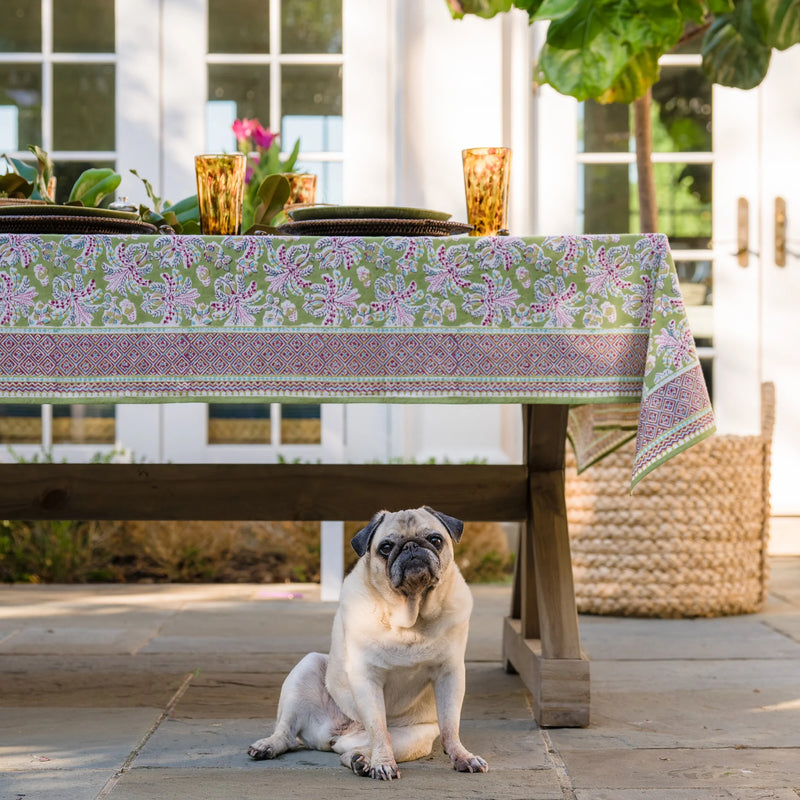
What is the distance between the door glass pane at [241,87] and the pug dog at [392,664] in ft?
9.53

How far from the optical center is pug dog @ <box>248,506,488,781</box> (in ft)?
6.72

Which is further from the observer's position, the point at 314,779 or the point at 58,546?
the point at 58,546

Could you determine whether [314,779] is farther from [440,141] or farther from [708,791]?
[440,141]

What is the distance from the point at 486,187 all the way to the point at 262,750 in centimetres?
120

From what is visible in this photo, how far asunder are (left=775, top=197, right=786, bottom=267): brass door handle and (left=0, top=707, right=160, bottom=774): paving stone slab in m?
3.15

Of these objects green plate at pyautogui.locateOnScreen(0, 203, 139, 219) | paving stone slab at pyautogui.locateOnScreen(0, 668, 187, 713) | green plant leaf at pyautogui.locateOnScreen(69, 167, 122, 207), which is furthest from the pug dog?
green plant leaf at pyautogui.locateOnScreen(69, 167, 122, 207)

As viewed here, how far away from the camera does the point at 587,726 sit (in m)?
2.40

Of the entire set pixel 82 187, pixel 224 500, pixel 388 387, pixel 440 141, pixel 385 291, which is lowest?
pixel 224 500

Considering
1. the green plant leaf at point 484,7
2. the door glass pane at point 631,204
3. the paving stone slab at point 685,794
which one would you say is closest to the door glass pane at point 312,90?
the door glass pane at point 631,204

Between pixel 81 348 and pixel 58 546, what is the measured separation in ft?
7.59

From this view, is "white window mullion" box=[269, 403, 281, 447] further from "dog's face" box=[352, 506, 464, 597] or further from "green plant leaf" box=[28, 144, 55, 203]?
"dog's face" box=[352, 506, 464, 597]

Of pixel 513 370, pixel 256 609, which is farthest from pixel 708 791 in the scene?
pixel 256 609

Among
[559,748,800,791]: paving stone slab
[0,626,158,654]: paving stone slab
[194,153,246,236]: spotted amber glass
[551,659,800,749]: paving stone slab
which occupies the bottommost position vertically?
[0,626,158,654]: paving stone slab

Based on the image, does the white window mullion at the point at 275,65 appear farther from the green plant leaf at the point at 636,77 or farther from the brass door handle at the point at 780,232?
the brass door handle at the point at 780,232
